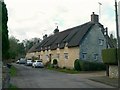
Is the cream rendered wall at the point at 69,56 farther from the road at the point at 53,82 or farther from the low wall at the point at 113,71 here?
the road at the point at 53,82

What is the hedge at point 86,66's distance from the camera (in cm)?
4331

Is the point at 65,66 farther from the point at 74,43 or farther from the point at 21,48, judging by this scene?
the point at 21,48

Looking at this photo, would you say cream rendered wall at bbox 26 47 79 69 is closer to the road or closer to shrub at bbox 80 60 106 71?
shrub at bbox 80 60 106 71

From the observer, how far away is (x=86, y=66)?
4347 centimetres

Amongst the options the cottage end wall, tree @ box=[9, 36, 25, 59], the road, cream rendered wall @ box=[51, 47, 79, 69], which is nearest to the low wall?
the road

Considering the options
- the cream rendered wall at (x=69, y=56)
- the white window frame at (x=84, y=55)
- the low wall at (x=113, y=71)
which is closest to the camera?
the low wall at (x=113, y=71)

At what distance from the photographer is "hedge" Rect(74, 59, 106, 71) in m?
43.3

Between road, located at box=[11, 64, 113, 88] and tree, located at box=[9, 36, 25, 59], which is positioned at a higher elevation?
tree, located at box=[9, 36, 25, 59]

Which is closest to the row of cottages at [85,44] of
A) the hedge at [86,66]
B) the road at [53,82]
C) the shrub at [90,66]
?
the hedge at [86,66]

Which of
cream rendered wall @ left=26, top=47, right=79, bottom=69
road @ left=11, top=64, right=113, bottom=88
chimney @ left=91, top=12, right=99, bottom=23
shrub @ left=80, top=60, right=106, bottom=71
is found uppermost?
chimney @ left=91, top=12, right=99, bottom=23

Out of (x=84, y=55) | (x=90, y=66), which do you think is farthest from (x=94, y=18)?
(x=90, y=66)

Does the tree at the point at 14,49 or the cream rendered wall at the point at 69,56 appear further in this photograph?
the tree at the point at 14,49

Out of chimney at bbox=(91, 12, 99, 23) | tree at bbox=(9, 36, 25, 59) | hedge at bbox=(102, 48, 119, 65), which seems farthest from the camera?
tree at bbox=(9, 36, 25, 59)

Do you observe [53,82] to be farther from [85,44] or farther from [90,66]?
[85,44]
